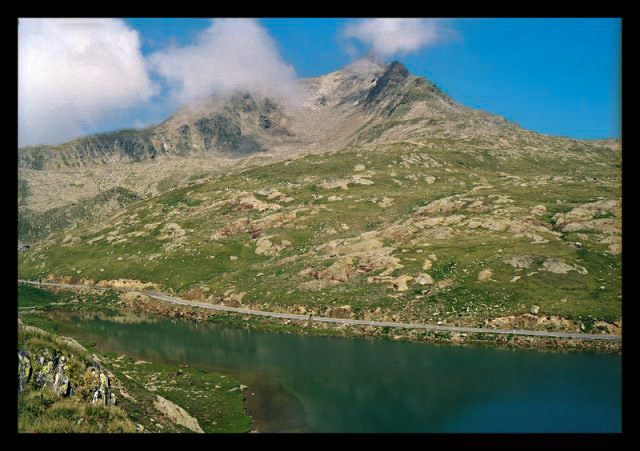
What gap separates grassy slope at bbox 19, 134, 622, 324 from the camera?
8150 cm

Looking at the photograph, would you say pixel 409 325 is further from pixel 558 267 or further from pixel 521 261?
pixel 558 267

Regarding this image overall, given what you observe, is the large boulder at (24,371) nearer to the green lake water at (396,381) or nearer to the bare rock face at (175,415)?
the bare rock face at (175,415)

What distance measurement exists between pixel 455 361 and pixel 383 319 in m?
21.8

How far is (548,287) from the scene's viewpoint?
8125cm

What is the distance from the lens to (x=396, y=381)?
52562 mm

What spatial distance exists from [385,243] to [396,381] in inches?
2619

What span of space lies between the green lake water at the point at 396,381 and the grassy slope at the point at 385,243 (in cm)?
1617

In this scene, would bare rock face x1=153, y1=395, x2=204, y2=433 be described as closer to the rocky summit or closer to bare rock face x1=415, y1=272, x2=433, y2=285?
the rocky summit

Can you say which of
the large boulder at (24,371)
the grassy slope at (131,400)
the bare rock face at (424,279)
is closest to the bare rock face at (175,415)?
the grassy slope at (131,400)

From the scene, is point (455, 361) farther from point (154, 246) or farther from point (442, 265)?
point (154, 246)

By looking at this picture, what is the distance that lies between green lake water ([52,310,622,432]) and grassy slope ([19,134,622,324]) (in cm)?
1617

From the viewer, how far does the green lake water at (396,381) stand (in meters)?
41.0

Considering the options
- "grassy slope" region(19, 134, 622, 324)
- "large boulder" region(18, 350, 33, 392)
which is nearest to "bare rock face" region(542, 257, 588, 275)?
"grassy slope" region(19, 134, 622, 324)
